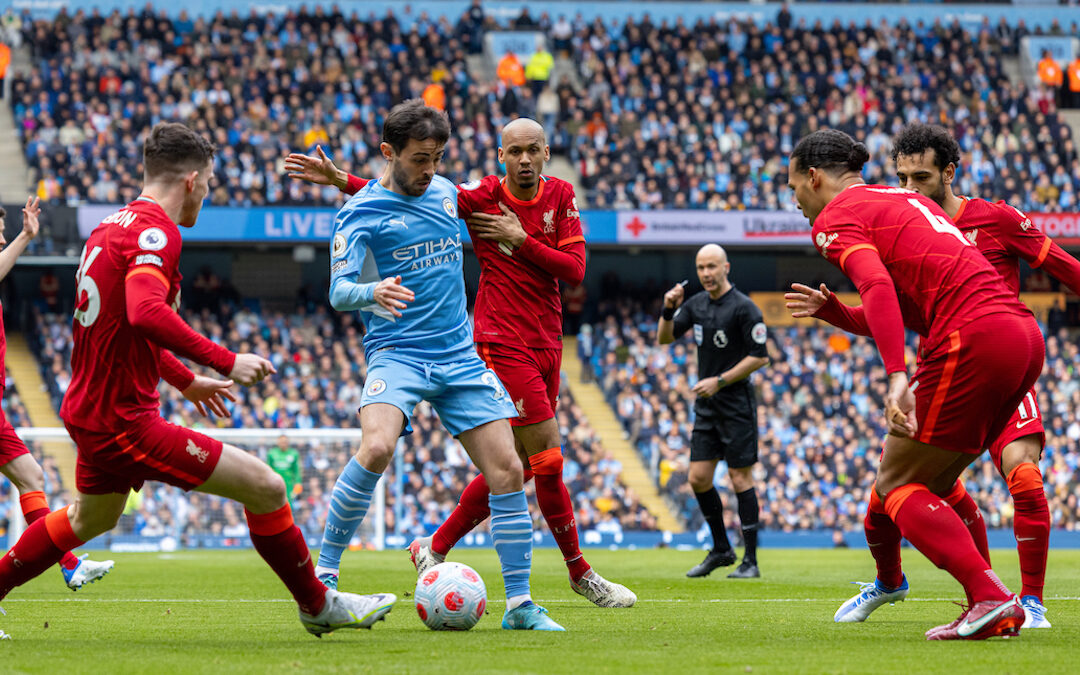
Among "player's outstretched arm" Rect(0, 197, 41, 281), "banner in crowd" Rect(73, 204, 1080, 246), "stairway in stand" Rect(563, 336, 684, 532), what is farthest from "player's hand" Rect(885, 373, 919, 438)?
"banner in crowd" Rect(73, 204, 1080, 246)

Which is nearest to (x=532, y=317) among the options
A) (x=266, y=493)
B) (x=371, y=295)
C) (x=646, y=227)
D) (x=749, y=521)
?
(x=371, y=295)

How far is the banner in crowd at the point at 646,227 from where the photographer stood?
24.6 metres

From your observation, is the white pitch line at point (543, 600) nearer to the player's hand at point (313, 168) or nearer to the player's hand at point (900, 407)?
the player's hand at point (313, 168)

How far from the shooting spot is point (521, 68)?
3058 cm

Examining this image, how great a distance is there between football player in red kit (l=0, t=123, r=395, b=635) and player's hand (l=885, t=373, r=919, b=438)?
238cm

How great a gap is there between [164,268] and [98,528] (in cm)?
132

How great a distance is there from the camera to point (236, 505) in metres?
18.5

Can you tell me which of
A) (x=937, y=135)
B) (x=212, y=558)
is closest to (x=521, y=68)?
(x=212, y=558)

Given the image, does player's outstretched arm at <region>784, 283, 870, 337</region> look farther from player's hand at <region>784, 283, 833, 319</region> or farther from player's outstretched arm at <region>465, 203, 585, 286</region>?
player's outstretched arm at <region>465, 203, 585, 286</region>

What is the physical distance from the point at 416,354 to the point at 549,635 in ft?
4.96

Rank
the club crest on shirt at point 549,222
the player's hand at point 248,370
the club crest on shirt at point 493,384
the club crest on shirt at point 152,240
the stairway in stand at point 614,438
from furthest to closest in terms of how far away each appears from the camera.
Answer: the stairway in stand at point 614,438
the club crest on shirt at point 549,222
the club crest on shirt at point 493,384
the club crest on shirt at point 152,240
the player's hand at point 248,370

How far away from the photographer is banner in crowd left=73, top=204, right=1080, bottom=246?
24.6 metres

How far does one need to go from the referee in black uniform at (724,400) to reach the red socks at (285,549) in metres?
5.76

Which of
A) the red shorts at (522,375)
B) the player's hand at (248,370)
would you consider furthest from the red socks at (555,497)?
the player's hand at (248,370)
